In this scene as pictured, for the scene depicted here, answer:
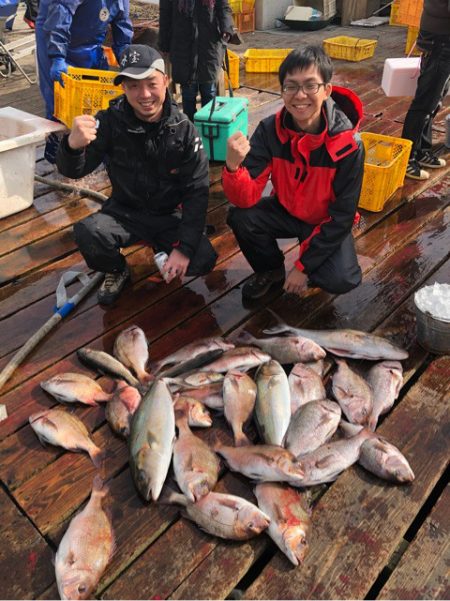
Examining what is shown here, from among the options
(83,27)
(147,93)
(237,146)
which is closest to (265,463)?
(237,146)

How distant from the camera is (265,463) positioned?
2.28m

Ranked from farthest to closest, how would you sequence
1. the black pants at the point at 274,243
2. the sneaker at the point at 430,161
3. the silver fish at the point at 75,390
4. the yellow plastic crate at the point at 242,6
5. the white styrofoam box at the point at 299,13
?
the white styrofoam box at the point at 299,13, the yellow plastic crate at the point at 242,6, the sneaker at the point at 430,161, the black pants at the point at 274,243, the silver fish at the point at 75,390

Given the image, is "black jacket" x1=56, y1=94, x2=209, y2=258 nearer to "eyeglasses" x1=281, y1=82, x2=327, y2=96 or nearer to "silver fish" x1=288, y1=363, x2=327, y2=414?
"eyeglasses" x1=281, y1=82, x2=327, y2=96

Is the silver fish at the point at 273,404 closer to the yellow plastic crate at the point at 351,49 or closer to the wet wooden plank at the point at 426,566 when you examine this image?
the wet wooden plank at the point at 426,566

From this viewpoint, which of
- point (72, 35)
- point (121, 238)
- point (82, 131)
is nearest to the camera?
point (82, 131)

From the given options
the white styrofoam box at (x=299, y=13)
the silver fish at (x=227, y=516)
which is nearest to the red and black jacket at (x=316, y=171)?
the silver fish at (x=227, y=516)

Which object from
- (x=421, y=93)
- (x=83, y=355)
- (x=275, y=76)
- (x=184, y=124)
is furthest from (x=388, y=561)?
(x=275, y=76)

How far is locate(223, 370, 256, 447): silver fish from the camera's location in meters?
2.54

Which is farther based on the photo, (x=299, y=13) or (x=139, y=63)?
(x=299, y=13)

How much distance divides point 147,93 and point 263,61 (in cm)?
578

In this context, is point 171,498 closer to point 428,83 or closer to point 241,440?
point 241,440

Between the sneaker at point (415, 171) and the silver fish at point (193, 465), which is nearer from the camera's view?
the silver fish at point (193, 465)

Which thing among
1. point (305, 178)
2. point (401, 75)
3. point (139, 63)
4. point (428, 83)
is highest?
Result: point (139, 63)

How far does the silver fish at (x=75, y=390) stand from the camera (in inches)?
109
